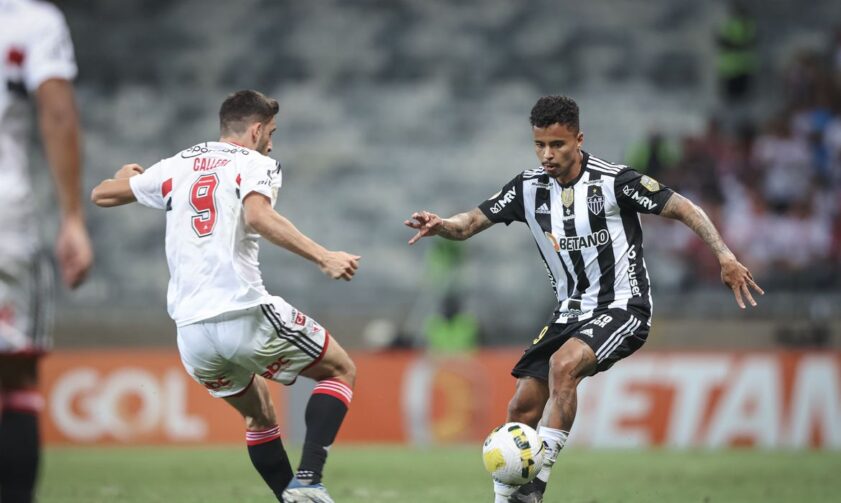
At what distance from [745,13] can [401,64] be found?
5797 millimetres

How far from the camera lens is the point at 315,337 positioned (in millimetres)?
6625

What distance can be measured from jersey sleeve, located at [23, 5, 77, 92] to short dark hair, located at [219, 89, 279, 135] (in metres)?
2.17

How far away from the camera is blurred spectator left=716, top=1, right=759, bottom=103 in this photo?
19.6 meters

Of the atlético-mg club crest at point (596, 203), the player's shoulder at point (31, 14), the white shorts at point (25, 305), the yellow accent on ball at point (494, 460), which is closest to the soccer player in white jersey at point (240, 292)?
the yellow accent on ball at point (494, 460)

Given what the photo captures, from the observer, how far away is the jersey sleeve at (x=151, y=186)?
6641 mm

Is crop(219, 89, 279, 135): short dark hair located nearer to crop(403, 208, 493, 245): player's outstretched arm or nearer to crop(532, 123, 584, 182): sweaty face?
crop(403, 208, 493, 245): player's outstretched arm

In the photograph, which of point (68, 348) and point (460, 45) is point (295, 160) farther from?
point (68, 348)

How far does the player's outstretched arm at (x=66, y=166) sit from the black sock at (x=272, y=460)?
8.21 ft

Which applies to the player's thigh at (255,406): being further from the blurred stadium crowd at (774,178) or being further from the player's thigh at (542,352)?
the blurred stadium crowd at (774,178)

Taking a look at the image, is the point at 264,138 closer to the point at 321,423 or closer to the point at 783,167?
the point at 321,423

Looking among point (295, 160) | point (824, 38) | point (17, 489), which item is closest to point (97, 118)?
point (295, 160)

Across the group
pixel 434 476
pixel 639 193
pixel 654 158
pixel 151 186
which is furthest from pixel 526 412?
pixel 654 158

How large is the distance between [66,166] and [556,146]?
340 cm

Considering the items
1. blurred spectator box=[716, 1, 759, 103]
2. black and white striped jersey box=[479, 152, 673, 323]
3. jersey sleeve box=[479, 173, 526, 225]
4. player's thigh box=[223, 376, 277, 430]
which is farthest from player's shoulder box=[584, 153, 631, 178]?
blurred spectator box=[716, 1, 759, 103]
